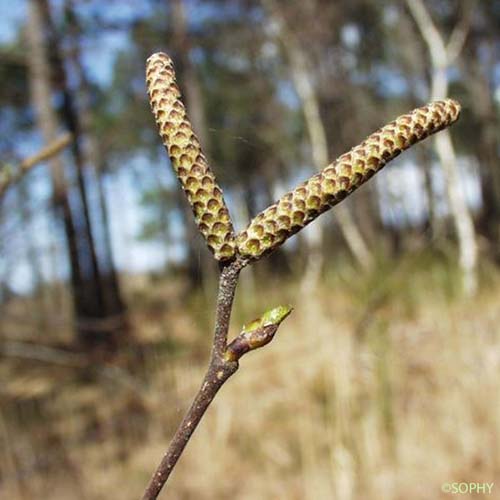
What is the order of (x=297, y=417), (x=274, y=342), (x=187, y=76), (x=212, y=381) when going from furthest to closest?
(x=187, y=76)
(x=274, y=342)
(x=297, y=417)
(x=212, y=381)

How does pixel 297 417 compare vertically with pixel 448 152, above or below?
below

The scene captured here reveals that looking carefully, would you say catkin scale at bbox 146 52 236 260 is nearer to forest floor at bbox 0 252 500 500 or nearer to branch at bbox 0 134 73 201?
branch at bbox 0 134 73 201

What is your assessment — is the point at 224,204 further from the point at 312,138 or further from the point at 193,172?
the point at 312,138

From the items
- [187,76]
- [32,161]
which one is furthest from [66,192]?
[32,161]

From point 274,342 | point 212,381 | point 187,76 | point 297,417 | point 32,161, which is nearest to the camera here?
point 212,381

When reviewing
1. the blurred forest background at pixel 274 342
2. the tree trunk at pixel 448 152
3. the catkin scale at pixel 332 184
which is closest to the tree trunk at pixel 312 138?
the blurred forest background at pixel 274 342
